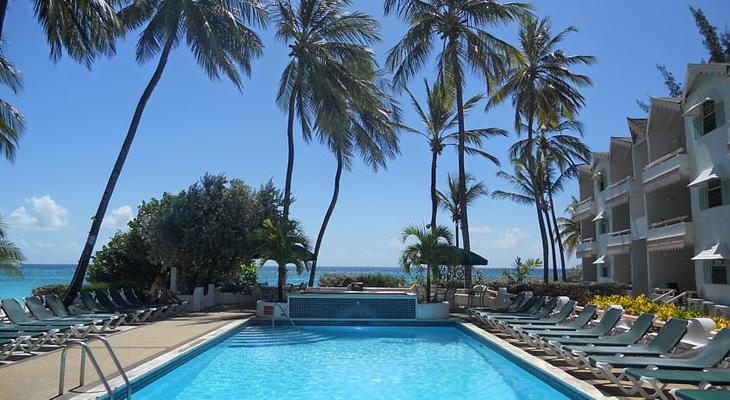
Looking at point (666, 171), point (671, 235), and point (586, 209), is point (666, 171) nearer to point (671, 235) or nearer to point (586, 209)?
point (671, 235)

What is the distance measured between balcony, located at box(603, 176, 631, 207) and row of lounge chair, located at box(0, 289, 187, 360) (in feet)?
60.9

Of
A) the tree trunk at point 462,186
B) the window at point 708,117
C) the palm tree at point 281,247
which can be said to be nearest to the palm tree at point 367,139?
the tree trunk at point 462,186

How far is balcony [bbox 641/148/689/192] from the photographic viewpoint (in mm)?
18520

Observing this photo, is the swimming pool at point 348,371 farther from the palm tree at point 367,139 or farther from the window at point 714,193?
the palm tree at point 367,139

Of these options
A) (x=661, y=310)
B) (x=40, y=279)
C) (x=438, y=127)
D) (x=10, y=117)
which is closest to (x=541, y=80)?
(x=438, y=127)

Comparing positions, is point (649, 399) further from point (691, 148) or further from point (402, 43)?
point (402, 43)

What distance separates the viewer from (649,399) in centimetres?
656

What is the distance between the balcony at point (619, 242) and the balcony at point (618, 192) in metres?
1.32

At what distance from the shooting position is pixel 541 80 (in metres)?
25.7

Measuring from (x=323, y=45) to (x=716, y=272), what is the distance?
15.4 meters

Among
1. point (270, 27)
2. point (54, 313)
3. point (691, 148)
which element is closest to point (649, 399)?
point (54, 313)

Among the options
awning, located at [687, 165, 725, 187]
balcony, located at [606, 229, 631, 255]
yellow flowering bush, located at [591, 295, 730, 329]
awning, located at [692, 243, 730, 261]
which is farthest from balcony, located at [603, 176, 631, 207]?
yellow flowering bush, located at [591, 295, 730, 329]

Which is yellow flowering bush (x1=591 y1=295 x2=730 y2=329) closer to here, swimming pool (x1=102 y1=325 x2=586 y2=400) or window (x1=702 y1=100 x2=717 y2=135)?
swimming pool (x1=102 y1=325 x2=586 y2=400)

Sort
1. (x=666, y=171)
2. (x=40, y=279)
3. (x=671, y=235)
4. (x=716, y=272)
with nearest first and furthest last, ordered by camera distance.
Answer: (x=716, y=272) → (x=671, y=235) → (x=666, y=171) → (x=40, y=279)
